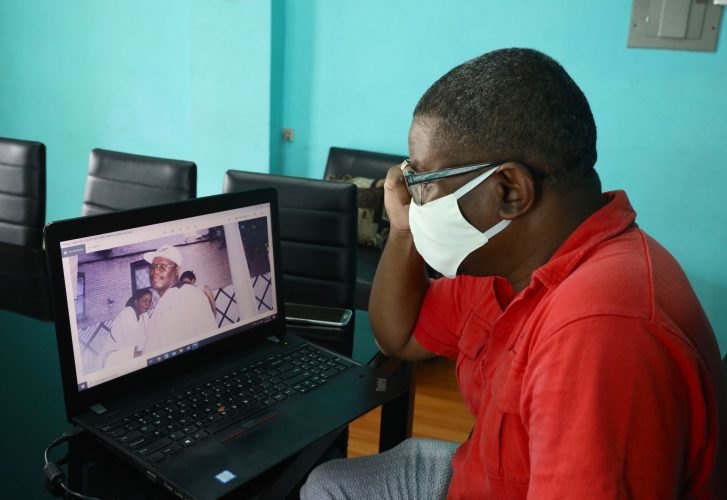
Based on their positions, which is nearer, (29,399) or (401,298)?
(29,399)

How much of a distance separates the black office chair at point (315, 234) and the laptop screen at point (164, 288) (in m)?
0.64

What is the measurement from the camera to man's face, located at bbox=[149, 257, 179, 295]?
43.5 inches

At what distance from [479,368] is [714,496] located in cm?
38

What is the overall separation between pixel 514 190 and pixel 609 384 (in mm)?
333

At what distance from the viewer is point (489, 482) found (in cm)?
97

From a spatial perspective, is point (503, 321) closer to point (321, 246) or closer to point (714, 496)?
point (714, 496)

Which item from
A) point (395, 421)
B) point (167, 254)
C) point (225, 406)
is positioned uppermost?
point (167, 254)

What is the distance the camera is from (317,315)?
1534 millimetres

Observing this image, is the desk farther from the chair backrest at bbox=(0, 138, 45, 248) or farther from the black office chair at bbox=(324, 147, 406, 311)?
the black office chair at bbox=(324, 147, 406, 311)

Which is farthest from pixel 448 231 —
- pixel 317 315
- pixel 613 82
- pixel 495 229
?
pixel 613 82

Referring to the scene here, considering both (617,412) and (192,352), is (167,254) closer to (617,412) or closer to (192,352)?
(192,352)

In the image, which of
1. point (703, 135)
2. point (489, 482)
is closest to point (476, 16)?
point (703, 135)

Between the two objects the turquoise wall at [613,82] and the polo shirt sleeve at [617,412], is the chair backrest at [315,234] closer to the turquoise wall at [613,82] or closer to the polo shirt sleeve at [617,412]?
the polo shirt sleeve at [617,412]

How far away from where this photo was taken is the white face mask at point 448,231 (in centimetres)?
102
